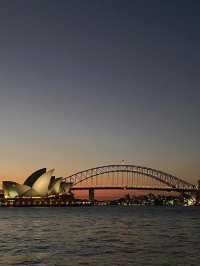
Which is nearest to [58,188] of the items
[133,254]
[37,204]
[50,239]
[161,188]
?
[37,204]

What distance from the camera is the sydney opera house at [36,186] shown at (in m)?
157

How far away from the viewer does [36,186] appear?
540 feet

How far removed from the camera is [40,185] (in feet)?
535

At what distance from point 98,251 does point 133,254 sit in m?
2.69

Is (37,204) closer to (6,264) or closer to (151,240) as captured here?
(151,240)

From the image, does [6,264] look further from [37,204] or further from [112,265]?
[37,204]

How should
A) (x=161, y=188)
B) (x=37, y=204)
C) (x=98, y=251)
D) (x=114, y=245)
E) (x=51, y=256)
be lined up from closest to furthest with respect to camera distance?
1. (x=51, y=256)
2. (x=98, y=251)
3. (x=114, y=245)
4. (x=161, y=188)
5. (x=37, y=204)

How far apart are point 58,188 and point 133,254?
151m

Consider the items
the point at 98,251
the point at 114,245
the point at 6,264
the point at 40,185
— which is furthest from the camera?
the point at 40,185

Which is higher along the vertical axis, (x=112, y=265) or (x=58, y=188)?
(x=58, y=188)

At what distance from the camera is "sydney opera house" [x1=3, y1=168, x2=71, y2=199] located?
157 metres

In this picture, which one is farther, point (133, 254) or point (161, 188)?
point (161, 188)

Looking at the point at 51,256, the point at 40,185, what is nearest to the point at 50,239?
the point at 51,256

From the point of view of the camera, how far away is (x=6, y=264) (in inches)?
1070
